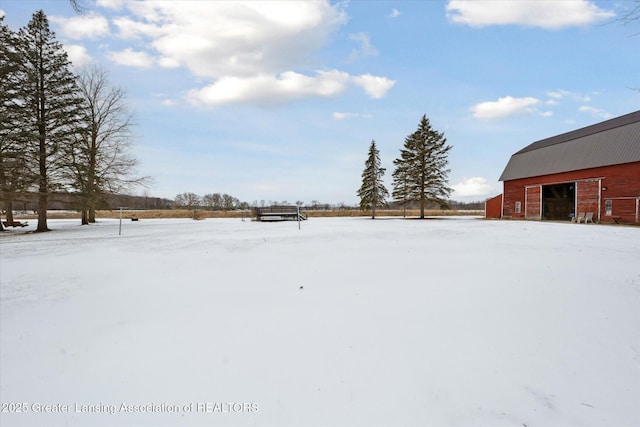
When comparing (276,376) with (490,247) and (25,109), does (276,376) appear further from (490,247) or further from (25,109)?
(25,109)

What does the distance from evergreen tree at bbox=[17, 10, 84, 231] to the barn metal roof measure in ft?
120

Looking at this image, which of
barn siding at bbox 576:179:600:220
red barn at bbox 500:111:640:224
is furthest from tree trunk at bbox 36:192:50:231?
barn siding at bbox 576:179:600:220

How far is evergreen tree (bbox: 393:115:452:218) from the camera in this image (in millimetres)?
36312

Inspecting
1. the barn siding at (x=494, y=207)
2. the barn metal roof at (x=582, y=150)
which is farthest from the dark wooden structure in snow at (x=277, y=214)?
the barn metal roof at (x=582, y=150)

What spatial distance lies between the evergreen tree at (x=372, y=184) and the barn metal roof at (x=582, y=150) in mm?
12981

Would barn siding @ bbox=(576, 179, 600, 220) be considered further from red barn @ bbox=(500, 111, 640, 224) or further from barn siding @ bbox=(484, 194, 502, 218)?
barn siding @ bbox=(484, 194, 502, 218)

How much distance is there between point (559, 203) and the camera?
3011 centimetres

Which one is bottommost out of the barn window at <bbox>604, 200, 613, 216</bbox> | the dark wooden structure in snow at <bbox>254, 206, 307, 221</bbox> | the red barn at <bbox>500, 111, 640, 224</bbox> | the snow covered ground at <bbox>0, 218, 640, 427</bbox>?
the snow covered ground at <bbox>0, 218, 640, 427</bbox>

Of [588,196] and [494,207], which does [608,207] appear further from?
[494,207]

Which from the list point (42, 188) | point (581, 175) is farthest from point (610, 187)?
point (42, 188)

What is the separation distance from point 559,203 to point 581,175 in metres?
4.98

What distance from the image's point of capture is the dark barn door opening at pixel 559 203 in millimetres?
29891

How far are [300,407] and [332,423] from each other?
1.19 feet

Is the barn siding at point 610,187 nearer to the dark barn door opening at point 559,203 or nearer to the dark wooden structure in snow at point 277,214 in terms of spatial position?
the dark barn door opening at point 559,203
